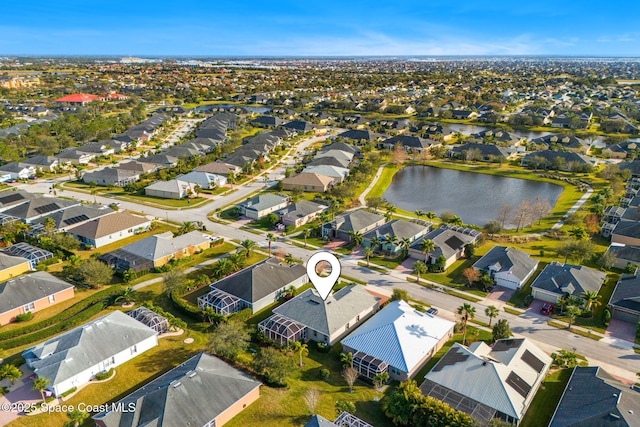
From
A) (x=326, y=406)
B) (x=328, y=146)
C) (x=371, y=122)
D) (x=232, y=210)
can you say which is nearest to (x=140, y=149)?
(x=328, y=146)

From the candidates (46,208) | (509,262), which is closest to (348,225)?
(509,262)

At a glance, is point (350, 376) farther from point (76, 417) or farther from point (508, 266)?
point (508, 266)

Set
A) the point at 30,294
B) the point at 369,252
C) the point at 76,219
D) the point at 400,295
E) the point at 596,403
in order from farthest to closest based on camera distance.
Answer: the point at 76,219 < the point at 369,252 < the point at 400,295 < the point at 30,294 < the point at 596,403

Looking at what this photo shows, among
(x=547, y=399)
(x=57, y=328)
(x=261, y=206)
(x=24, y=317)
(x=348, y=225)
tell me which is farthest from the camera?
(x=261, y=206)

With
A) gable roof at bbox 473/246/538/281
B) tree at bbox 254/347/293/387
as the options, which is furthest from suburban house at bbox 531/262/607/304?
tree at bbox 254/347/293/387

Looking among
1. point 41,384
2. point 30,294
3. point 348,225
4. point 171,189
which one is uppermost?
point 171,189

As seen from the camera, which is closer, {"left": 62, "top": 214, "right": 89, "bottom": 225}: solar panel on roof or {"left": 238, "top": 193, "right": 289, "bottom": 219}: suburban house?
{"left": 62, "top": 214, "right": 89, "bottom": 225}: solar panel on roof

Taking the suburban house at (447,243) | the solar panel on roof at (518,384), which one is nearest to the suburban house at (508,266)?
the suburban house at (447,243)

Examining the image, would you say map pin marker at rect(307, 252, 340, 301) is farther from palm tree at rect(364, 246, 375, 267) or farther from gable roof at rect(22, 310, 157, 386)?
gable roof at rect(22, 310, 157, 386)
